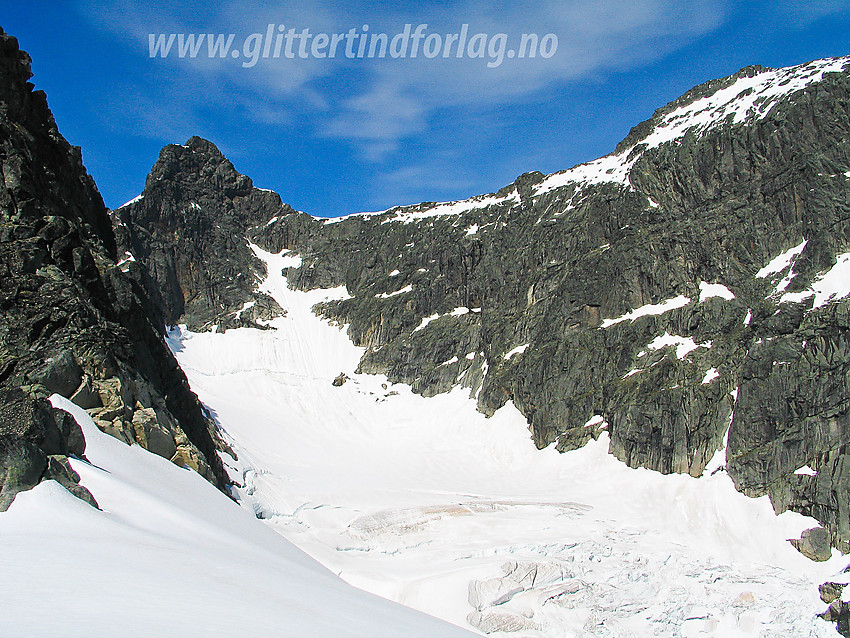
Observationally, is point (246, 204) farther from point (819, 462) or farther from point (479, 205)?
point (819, 462)

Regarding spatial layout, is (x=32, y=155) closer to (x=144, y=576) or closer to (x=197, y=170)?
(x=144, y=576)

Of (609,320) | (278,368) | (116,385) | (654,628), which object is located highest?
(609,320)

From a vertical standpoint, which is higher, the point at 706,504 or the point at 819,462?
the point at 819,462

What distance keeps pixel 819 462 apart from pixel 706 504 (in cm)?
766

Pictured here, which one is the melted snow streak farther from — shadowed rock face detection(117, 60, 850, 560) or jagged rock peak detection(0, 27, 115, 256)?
jagged rock peak detection(0, 27, 115, 256)

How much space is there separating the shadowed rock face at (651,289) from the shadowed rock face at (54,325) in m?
37.0

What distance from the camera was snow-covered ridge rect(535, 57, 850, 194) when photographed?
A: 67000mm

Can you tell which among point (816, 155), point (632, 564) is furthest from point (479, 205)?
point (632, 564)

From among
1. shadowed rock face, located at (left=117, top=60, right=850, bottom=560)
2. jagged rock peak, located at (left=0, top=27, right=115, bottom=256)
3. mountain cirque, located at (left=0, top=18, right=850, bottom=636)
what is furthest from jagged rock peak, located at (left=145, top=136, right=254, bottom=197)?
jagged rock peak, located at (left=0, top=27, right=115, bottom=256)

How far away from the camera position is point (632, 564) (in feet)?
107

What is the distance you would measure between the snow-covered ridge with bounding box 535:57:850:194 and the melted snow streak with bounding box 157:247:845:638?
113 feet

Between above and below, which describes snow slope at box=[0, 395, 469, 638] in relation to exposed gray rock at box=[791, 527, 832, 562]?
below

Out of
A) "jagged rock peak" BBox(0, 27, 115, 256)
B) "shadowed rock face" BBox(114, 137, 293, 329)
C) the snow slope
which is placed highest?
"shadowed rock face" BBox(114, 137, 293, 329)

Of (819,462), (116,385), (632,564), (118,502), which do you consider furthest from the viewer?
(819,462)
